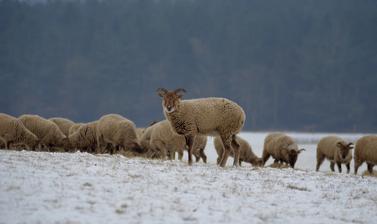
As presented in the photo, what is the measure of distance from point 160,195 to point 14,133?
Result: 35.3 feet

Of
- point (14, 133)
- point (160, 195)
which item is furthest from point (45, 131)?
point (160, 195)

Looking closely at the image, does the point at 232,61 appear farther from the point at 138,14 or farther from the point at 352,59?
the point at 138,14

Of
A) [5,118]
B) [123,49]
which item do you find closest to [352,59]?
[123,49]

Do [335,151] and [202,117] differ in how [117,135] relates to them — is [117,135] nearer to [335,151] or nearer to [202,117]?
[202,117]

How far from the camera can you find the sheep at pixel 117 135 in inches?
889

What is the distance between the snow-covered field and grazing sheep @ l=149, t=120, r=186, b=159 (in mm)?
8557

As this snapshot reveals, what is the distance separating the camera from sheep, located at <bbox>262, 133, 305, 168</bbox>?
25219mm

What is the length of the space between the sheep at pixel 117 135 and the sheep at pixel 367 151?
26.3ft

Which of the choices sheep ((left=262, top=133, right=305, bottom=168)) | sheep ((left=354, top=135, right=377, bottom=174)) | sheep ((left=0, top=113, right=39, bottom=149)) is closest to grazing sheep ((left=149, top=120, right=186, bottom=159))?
sheep ((left=0, top=113, right=39, bottom=149))

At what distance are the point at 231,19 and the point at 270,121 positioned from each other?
186 ft

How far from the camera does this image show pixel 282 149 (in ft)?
85.0

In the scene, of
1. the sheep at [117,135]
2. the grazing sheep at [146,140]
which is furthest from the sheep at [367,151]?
the sheep at [117,135]

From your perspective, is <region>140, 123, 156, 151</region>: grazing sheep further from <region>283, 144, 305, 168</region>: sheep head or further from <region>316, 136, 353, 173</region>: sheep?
<region>316, 136, 353, 173</region>: sheep

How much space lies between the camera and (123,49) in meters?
169
